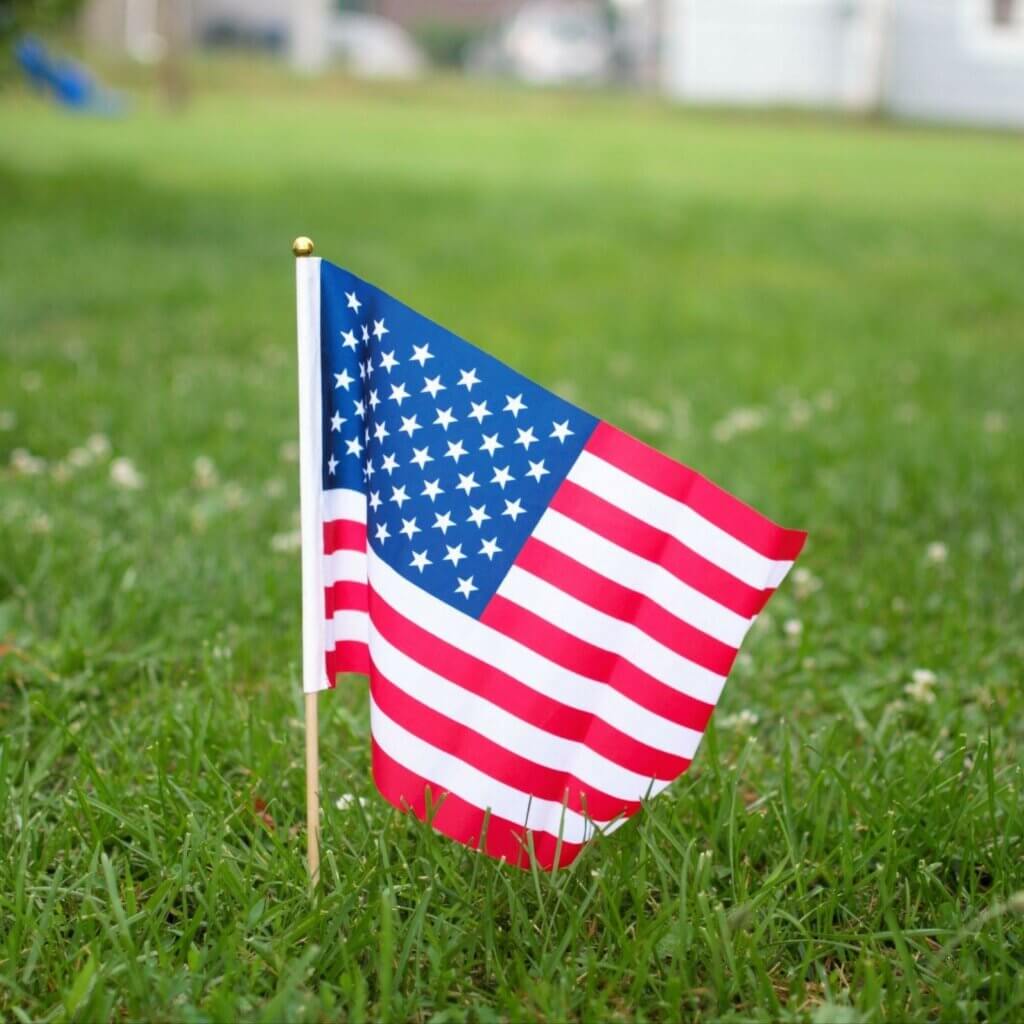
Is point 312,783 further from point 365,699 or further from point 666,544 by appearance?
point 365,699

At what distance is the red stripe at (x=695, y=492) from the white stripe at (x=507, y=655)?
0.32 metres

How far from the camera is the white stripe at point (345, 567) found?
2250 millimetres

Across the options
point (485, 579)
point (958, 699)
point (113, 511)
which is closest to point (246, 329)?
point (113, 511)

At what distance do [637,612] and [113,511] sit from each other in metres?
2.51

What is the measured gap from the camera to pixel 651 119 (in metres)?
28.4

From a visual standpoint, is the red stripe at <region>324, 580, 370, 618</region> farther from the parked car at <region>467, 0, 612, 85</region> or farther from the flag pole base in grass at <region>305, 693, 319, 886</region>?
the parked car at <region>467, 0, 612, 85</region>

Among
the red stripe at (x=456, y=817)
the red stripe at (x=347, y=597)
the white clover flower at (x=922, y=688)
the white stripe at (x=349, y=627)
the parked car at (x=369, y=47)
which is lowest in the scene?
the white clover flower at (x=922, y=688)

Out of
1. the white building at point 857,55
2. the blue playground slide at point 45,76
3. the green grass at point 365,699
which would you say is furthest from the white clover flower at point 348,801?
the white building at point 857,55

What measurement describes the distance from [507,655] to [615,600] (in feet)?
0.62

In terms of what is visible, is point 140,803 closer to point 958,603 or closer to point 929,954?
point 929,954

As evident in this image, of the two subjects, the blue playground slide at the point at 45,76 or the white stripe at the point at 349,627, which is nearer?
the white stripe at the point at 349,627

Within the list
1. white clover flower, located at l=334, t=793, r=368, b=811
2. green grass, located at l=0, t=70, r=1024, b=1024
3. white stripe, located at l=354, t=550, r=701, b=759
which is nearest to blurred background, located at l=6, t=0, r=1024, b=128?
green grass, located at l=0, t=70, r=1024, b=1024

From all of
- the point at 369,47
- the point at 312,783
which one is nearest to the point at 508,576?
the point at 312,783

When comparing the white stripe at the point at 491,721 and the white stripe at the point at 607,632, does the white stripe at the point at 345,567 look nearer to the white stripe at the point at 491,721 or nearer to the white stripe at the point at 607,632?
the white stripe at the point at 491,721
